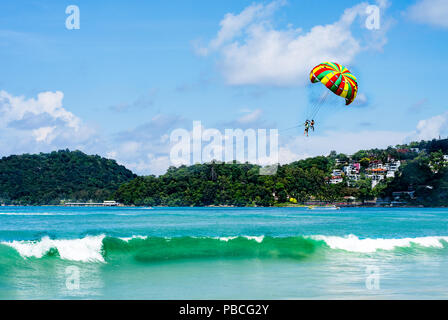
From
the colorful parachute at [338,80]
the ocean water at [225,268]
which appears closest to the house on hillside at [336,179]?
the ocean water at [225,268]

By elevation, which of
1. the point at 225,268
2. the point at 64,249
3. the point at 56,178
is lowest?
the point at 225,268

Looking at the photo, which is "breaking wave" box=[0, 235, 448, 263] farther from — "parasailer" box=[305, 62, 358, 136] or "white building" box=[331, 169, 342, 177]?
"white building" box=[331, 169, 342, 177]

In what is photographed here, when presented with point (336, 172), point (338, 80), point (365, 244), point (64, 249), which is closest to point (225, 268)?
point (64, 249)

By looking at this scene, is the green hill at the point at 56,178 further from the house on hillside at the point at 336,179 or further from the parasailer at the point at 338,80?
the parasailer at the point at 338,80

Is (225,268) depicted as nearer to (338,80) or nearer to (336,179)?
(338,80)

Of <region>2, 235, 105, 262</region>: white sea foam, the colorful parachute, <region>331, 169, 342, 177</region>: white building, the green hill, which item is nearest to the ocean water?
<region>2, 235, 105, 262</region>: white sea foam

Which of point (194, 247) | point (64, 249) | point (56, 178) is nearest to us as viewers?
point (64, 249)

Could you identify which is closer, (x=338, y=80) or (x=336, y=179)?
(x=338, y=80)
